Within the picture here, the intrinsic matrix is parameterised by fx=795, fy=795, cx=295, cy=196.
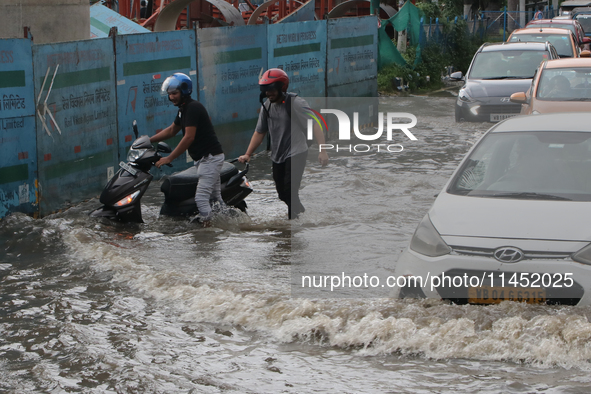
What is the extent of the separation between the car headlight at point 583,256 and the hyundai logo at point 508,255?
0.33 m

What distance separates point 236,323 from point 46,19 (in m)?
8.81

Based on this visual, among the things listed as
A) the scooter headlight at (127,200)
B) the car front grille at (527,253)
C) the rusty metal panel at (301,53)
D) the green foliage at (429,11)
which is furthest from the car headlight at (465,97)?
the green foliage at (429,11)

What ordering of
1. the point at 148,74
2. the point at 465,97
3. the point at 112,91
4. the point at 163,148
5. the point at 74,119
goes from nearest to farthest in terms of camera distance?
the point at 163,148 → the point at 74,119 → the point at 112,91 → the point at 148,74 → the point at 465,97

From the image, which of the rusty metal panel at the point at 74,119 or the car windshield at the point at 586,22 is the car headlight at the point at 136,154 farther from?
the car windshield at the point at 586,22

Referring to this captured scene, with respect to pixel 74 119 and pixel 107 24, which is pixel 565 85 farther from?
pixel 107 24

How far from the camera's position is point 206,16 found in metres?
22.9

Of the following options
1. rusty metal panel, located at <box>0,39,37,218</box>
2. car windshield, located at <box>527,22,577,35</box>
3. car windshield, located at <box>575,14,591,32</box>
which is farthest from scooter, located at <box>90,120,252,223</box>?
car windshield, located at <box>575,14,591,32</box>

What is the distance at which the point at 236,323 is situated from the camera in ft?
18.6

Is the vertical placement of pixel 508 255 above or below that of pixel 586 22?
below

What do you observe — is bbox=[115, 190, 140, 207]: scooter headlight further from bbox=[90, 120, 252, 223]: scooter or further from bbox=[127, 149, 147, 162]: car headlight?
bbox=[127, 149, 147, 162]: car headlight

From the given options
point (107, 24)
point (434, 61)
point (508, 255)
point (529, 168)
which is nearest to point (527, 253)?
point (508, 255)

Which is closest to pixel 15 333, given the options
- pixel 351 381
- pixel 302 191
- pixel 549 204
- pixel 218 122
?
pixel 351 381

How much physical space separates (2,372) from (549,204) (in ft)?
12.2

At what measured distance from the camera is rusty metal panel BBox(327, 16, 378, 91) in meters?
15.4
